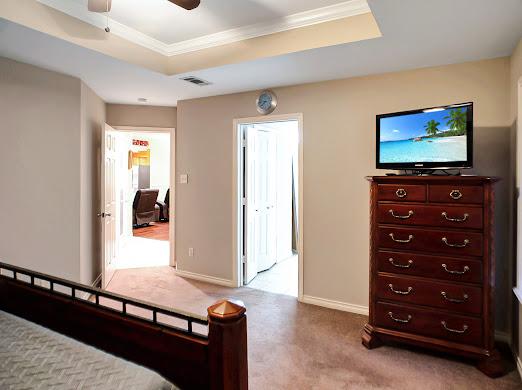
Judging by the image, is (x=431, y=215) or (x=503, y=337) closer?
(x=431, y=215)

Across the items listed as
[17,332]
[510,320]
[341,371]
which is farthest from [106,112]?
[510,320]

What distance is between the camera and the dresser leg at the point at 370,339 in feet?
8.19

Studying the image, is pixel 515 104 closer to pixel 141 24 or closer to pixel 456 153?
pixel 456 153

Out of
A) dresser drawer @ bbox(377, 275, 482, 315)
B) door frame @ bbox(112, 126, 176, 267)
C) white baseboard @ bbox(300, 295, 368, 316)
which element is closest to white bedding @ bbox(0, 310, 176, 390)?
dresser drawer @ bbox(377, 275, 482, 315)

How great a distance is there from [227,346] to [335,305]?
8.04 ft

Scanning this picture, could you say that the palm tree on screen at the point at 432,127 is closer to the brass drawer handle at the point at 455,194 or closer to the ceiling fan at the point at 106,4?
the brass drawer handle at the point at 455,194

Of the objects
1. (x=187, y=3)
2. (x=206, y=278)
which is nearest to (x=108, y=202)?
(x=206, y=278)


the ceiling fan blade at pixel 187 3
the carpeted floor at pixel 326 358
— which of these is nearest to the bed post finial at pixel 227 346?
the carpeted floor at pixel 326 358

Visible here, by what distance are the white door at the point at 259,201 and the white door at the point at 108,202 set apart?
1.61 m

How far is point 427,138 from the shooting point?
2473 mm

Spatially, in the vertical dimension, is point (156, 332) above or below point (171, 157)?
below

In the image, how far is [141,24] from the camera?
103 inches

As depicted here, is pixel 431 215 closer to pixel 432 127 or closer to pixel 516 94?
pixel 432 127

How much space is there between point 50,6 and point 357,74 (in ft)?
8.01
